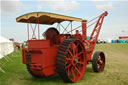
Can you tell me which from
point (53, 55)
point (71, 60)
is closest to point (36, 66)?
point (53, 55)

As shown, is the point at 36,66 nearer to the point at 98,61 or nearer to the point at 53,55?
the point at 53,55

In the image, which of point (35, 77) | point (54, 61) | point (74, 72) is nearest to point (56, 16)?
point (54, 61)

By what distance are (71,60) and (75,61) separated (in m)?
0.24

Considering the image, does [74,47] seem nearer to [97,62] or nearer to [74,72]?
[74,72]

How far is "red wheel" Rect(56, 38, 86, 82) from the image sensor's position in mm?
4559

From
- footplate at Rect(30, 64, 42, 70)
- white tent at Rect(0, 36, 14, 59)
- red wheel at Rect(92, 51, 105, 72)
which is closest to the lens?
footplate at Rect(30, 64, 42, 70)

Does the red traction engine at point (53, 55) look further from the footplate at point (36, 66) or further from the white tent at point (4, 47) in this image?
the white tent at point (4, 47)

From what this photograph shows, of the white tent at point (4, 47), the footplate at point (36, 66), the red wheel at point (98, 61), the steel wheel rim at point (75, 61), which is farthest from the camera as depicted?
the white tent at point (4, 47)

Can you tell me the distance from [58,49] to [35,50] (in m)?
0.77

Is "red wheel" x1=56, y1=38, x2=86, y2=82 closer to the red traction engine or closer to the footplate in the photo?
the red traction engine

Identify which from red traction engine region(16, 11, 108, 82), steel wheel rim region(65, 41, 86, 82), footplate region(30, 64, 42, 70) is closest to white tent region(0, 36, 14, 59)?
red traction engine region(16, 11, 108, 82)

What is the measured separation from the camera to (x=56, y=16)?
482 centimetres

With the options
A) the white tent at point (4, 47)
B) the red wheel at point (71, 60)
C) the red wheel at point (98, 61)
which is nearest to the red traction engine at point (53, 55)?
the red wheel at point (71, 60)

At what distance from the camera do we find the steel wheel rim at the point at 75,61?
496 centimetres
